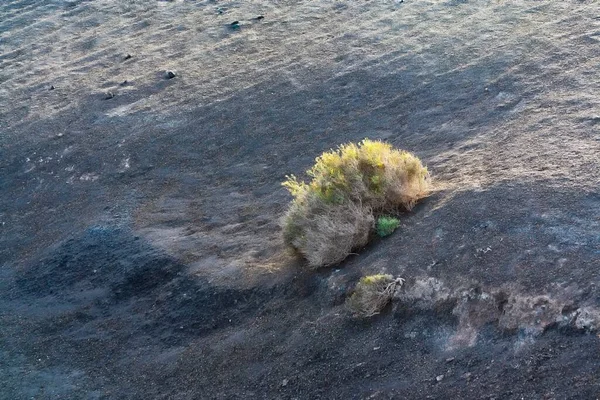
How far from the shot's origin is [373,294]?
764cm

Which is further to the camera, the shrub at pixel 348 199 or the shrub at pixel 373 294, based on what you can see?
the shrub at pixel 348 199

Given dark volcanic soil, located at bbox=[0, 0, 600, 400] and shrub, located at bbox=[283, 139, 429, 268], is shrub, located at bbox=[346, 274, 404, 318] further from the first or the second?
shrub, located at bbox=[283, 139, 429, 268]

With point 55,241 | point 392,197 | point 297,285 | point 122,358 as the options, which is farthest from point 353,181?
point 55,241

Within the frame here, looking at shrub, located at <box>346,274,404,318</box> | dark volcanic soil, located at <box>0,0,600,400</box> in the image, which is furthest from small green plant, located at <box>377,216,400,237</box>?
shrub, located at <box>346,274,404,318</box>

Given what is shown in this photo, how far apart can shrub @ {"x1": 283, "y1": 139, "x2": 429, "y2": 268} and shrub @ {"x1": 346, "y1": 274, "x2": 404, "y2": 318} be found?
100 centimetres

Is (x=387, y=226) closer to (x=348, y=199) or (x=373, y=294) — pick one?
(x=348, y=199)

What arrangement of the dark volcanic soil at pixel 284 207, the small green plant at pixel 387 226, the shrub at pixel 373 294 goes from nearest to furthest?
the dark volcanic soil at pixel 284 207, the shrub at pixel 373 294, the small green plant at pixel 387 226

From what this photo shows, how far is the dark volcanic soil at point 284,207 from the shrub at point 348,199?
0.76 feet

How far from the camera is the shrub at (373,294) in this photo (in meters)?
7.62

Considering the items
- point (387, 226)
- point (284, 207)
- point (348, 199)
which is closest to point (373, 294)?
point (387, 226)

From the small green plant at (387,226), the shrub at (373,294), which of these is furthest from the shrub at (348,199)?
the shrub at (373,294)

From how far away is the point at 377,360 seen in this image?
7.20 meters

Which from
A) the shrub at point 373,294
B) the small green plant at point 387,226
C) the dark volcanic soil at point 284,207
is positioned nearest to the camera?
the dark volcanic soil at point 284,207

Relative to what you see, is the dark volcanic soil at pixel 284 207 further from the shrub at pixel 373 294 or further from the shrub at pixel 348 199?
the shrub at pixel 348 199
